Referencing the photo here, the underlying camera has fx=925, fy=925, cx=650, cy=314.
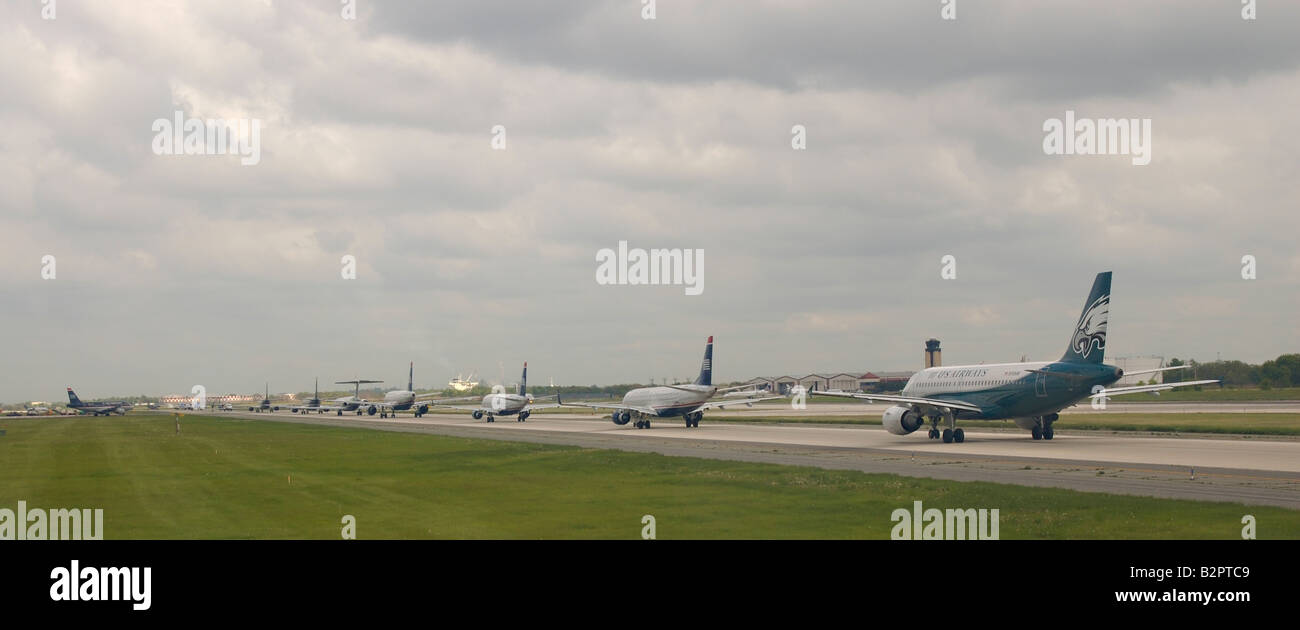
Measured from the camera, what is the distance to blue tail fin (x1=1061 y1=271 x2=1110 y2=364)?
162 ft

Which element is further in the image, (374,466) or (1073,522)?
(374,466)

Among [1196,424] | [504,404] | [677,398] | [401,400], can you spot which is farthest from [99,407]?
[1196,424]

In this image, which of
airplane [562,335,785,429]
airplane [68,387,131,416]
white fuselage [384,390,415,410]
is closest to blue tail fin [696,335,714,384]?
airplane [562,335,785,429]

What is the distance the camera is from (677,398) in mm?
79062

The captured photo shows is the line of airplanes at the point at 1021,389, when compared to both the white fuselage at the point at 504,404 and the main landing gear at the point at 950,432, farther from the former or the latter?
the white fuselage at the point at 504,404

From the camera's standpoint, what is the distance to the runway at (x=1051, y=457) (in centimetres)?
2884

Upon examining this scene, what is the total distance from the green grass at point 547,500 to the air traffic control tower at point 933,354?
11396cm

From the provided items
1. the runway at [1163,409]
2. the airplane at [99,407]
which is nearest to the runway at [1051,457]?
the runway at [1163,409]

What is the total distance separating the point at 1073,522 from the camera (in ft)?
69.0

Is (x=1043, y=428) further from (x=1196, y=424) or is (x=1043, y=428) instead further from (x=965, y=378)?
(x=1196, y=424)

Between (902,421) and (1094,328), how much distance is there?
11715 mm
